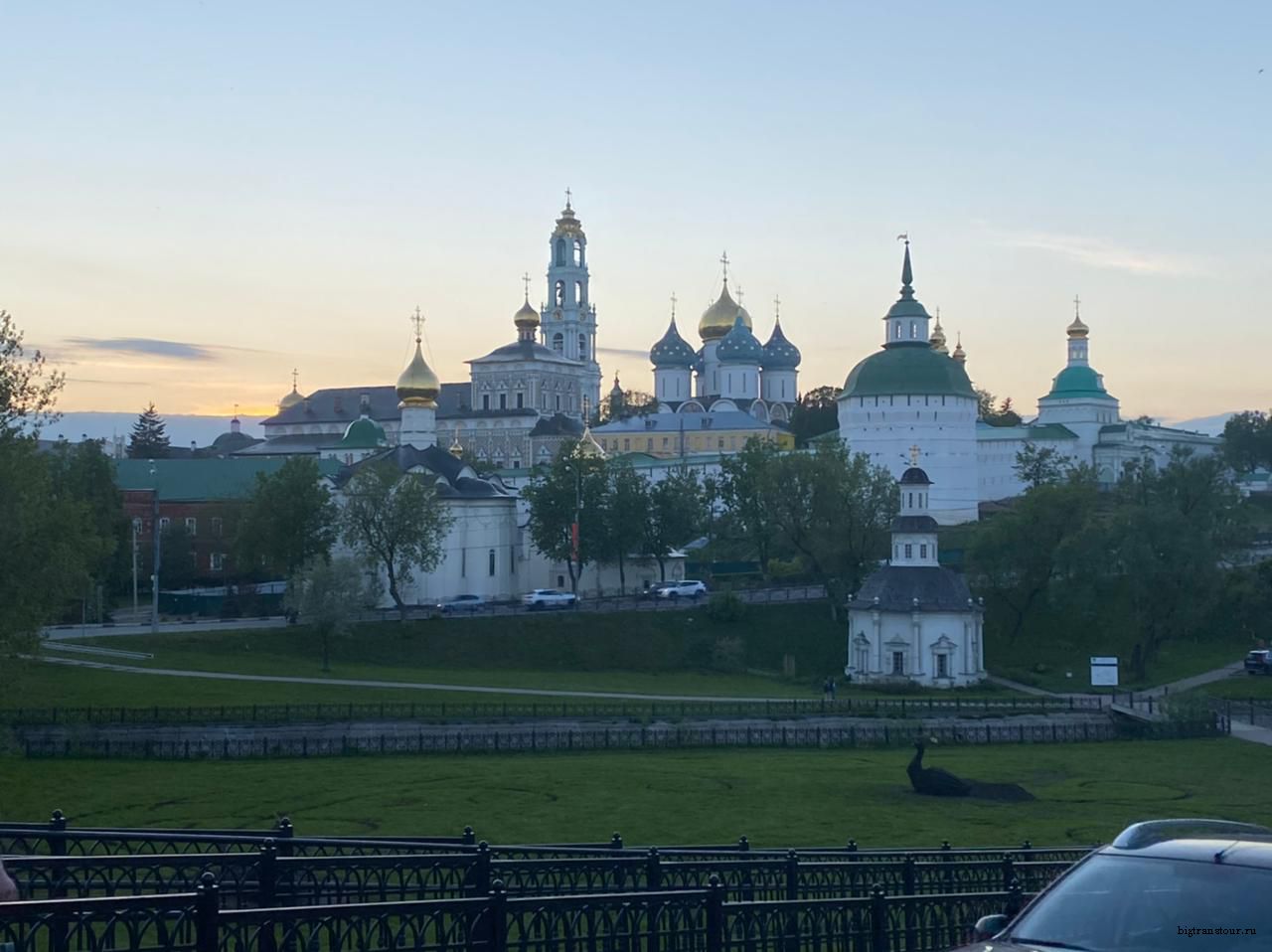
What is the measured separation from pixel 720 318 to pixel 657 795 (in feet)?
345

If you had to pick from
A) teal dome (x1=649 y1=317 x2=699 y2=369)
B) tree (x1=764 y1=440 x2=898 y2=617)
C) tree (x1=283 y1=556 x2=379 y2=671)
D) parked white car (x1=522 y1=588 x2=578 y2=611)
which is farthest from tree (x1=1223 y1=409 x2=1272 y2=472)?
tree (x1=283 y1=556 x2=379 y2=671)

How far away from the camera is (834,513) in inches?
2751

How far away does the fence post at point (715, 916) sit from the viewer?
421 inches

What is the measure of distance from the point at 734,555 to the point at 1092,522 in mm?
22037

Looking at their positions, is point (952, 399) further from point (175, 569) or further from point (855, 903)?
point (855, 903)

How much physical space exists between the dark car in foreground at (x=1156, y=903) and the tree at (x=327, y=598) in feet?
156

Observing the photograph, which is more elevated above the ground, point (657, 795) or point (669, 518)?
point (669, 518)

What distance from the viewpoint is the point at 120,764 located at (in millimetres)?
35531

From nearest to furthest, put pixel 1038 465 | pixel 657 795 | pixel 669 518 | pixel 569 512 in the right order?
pixel 657 795
pixel 569 512
pixel 669 518
pixel 1038 465

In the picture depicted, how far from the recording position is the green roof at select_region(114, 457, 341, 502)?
8362 centimetres

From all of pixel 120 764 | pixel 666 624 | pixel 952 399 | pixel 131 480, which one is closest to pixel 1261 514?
pixel 952 399

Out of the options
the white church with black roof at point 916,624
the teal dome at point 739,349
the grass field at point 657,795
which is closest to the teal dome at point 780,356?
the teal dome at point 739,349

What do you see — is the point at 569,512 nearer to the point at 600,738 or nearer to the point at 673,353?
the point at 600,738

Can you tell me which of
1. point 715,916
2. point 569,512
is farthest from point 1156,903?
point 569,512
